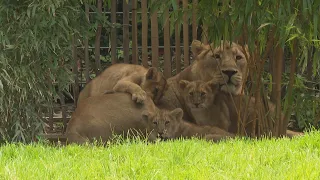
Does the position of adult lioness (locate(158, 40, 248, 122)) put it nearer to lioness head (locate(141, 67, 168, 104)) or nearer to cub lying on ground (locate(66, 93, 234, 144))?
lioness head (locate(141, 67, 168, 104))

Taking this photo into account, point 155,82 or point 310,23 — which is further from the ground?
point 310,23

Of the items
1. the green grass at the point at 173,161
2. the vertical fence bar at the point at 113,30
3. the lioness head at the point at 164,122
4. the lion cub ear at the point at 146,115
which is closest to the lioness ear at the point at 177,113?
the lioness head at the point at 164,122

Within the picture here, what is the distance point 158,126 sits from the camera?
8.43m

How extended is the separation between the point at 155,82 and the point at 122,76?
1.33 feet

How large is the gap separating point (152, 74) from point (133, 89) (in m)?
0.26

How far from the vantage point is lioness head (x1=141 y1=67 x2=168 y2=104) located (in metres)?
8.90

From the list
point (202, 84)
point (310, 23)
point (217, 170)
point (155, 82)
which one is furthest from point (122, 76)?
point (217, 170)

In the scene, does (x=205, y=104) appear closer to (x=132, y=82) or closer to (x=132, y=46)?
(x=132, y=82)

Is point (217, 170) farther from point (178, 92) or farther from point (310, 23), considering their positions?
point (178, 92)

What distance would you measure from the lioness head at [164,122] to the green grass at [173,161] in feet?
6.25

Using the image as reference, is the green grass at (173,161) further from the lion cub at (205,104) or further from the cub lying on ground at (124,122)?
the lion cub at (205,104)

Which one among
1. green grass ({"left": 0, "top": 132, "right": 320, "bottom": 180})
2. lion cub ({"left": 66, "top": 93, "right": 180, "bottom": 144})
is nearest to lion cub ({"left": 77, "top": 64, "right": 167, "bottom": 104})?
lion cub ({"left": 66, "top": 93, "right": 180, "bottom": 144})

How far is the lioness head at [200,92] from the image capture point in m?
8.63

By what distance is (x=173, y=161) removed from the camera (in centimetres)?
548
